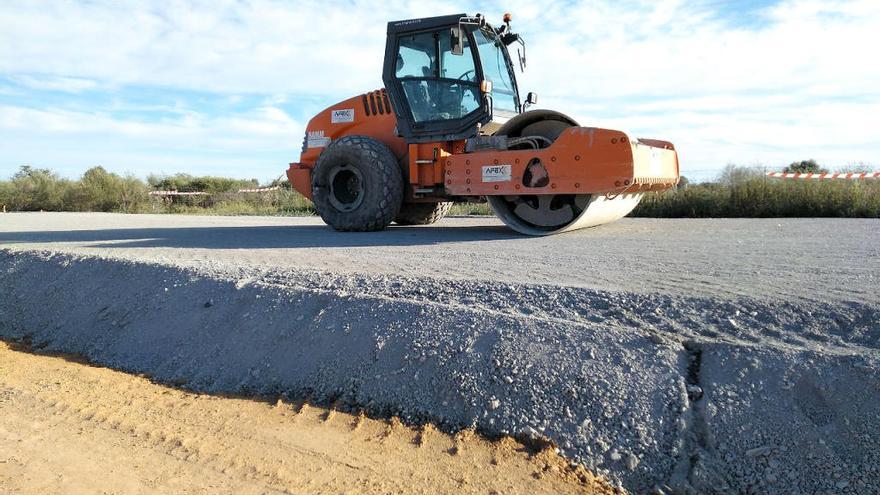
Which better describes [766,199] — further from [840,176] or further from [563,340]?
[563,340]

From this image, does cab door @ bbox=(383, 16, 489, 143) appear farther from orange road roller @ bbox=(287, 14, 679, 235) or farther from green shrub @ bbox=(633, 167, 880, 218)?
green shrub @ bbox=(633, 167, 880, 218)

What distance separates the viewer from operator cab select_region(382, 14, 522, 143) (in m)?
8.70

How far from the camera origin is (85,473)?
3096 mm

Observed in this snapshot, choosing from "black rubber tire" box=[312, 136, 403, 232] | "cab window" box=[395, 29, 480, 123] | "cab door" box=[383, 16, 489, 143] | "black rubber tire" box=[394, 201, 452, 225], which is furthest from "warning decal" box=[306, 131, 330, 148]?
"cab window" box=[395, 29, 480, 123]

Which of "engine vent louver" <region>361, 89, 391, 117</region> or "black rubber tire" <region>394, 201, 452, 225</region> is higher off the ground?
"engine vent louver" <region>361, 89, 391, 117</region>

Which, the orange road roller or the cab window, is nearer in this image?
the orange road roller

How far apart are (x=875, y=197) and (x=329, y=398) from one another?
12027mm

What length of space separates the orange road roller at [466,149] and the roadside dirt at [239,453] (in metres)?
4.69

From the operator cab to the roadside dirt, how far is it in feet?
18.5

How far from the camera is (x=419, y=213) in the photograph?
433 inches

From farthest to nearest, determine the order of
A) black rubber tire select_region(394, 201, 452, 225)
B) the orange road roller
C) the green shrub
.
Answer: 1. the green shrub
2. black rubber tire select_region(394, 201, 452, 225)
3. the orange road roller

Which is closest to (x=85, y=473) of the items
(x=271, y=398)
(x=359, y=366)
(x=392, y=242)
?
(x=271, y=398)

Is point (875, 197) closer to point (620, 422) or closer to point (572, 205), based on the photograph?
point (572, 205)

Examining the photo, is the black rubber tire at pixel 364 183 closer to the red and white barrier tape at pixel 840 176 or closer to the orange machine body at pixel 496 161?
the orange machine body at pixel 496 161
